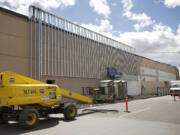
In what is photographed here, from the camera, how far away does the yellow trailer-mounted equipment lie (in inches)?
333

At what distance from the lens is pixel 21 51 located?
17453mm

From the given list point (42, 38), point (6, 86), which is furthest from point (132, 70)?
point (6, 86)

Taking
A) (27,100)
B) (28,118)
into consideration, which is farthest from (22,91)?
(28,118)

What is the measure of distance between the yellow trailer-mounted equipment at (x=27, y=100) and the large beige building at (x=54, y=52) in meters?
7.71

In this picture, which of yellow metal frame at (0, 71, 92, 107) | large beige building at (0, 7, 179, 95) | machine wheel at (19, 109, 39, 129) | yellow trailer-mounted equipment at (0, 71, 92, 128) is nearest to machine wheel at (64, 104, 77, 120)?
yellow trailer-mounted equipment at (0, 71, 92, 128)

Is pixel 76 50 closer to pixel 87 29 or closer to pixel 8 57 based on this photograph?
pixel 87 29

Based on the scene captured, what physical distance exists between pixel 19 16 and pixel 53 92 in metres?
10.8

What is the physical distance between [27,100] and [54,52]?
12080 mm

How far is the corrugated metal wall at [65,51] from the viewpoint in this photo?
18812mm

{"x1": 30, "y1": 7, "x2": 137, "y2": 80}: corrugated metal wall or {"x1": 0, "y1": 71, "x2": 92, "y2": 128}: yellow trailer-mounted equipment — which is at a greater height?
{"x1": 30, "y1": 7, "x2": 137, "y2": 80}: corrugated metal wall

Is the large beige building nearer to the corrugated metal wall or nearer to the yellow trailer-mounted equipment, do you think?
the corrugated metal wall

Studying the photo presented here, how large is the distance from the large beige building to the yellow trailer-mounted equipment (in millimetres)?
7714

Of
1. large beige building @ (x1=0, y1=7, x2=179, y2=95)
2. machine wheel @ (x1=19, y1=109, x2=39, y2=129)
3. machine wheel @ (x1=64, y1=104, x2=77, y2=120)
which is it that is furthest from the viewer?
large beige building @ (x1=0, y1=7, x2=179, y2=95)

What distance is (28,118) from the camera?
28.6ft
